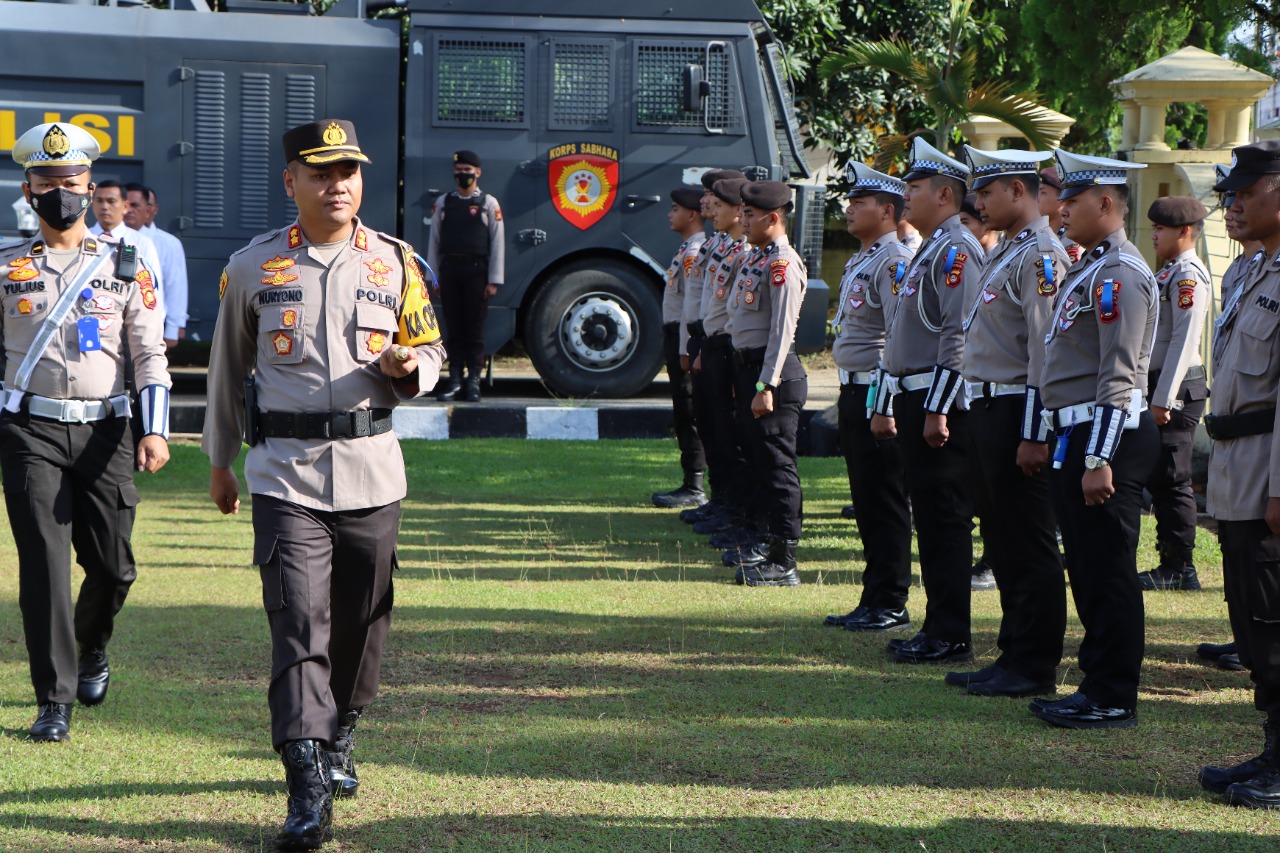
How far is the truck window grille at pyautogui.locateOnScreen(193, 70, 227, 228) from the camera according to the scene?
44.1 feet

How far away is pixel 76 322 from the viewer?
17.5ft

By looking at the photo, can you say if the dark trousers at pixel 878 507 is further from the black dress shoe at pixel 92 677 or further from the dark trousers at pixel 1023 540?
the black dress shoe at pixel 92 677

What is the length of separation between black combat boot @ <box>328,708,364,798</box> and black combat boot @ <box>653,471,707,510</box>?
5893 millimetres

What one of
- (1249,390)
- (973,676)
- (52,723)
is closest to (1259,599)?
(1249,390)

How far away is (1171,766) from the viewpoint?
491 centimetres

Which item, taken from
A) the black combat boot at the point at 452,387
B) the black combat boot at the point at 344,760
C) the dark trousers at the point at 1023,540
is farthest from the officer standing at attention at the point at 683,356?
the black combat boot at the point at 344,760

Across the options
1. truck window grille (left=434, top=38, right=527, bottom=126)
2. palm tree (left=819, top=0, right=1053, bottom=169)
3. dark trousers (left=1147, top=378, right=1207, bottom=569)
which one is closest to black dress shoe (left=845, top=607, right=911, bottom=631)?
dark trousers (left=1147, top=378, right=1207, bottom=569)

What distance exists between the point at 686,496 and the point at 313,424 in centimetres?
632

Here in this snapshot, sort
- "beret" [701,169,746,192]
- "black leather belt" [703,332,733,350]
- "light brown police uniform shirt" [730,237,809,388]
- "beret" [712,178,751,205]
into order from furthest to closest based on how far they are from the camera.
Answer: "beret" [701,169,746,192] → "beret" [712,178,751,205] → "black leather belt" [703,332,733,350] → "light brown police uniform shirt" [730,237,809,388]

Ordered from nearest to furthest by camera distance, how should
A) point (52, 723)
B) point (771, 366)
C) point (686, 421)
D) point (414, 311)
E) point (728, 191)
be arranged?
point (414, 311)
point (52, 723)
point (771, 366)
point (728, 191)
point (686, 421)

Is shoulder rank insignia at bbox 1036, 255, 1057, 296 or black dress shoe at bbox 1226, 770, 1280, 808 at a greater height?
shoulder rank insignia at bbox 1036, 255, 1057, 296

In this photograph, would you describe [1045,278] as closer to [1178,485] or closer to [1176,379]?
[1176,379]

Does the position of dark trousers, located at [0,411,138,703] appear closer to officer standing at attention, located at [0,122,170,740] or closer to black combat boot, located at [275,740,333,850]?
officer standing at attention, located at [0,122,170,740]

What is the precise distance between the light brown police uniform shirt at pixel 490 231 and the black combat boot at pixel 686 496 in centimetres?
356
